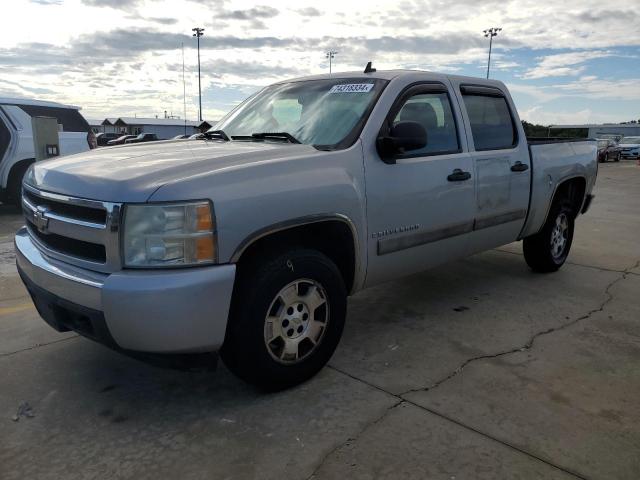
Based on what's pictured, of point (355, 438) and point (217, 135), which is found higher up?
point (217, 135)

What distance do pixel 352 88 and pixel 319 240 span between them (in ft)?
4.01

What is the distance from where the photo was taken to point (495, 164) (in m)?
4.51

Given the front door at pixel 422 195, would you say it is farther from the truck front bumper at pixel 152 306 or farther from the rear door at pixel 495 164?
the truck front bumper at pixel 152 306

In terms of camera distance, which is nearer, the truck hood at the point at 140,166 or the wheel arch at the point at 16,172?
the truck hood at the point at 140,166

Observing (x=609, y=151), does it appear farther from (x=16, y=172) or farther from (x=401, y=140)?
(x=401, y=140)

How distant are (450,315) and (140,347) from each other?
2755mm

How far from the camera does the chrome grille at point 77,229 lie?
2.64m

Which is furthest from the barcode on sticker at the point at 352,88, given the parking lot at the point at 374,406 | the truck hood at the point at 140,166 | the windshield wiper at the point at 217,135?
the parking lot at the point at 374,406

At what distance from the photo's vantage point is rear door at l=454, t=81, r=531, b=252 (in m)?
4.39

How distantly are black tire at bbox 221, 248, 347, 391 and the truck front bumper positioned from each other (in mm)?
133

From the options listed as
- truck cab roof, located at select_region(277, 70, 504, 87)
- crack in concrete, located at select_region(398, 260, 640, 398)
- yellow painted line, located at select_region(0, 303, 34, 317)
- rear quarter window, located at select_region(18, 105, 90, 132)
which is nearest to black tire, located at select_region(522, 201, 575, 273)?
crack in concrete, located at select_region(398, 260, 640, 398)

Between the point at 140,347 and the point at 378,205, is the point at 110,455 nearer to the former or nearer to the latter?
the point at 140,347

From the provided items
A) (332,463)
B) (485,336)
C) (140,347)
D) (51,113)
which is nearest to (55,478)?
(140,347)

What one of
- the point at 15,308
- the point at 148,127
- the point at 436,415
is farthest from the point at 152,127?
the point at 436,415
